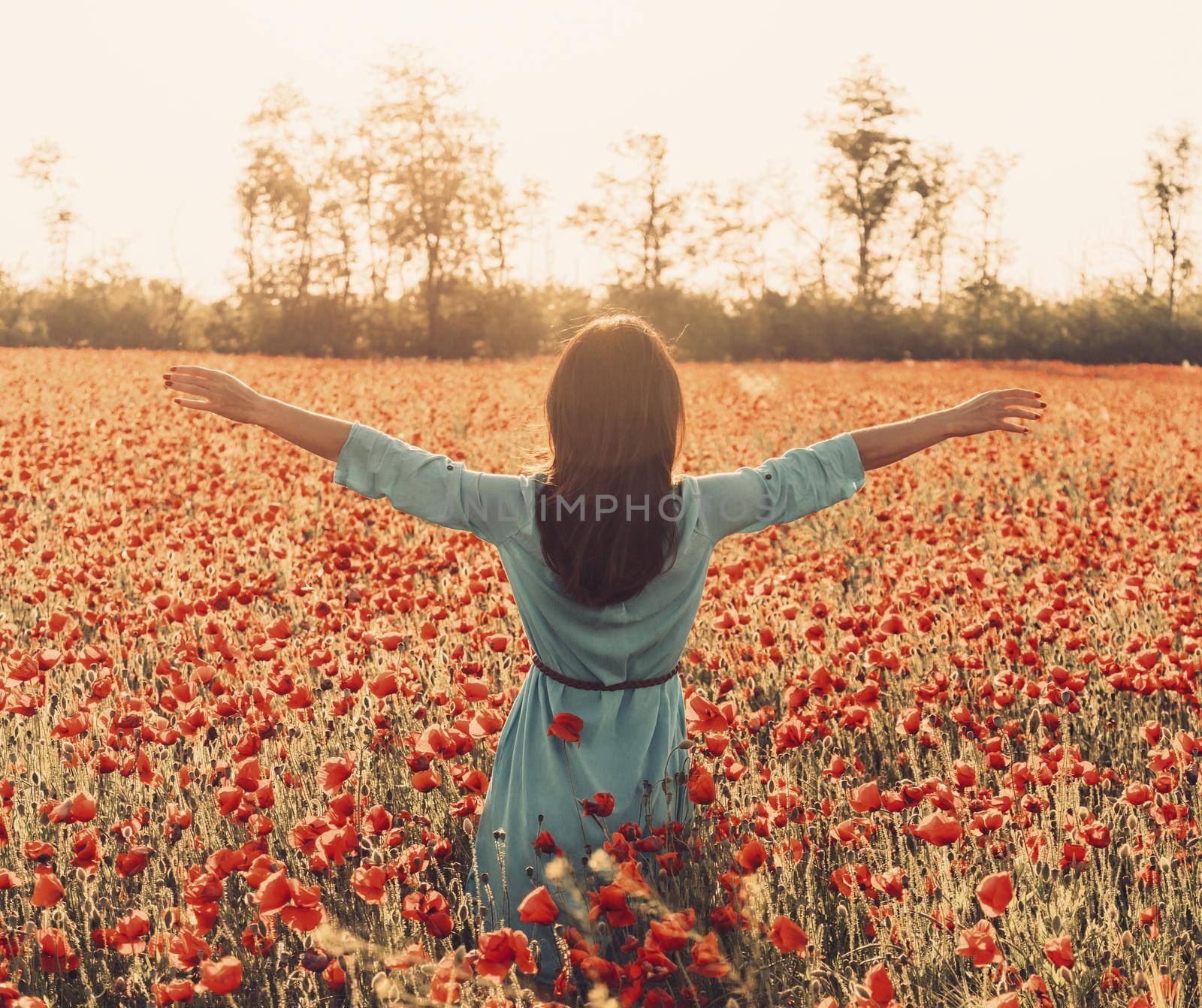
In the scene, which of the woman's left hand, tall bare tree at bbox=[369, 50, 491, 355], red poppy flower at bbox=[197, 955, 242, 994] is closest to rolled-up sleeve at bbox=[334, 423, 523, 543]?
red poppy flower at bbox=[197, 955, 242, 994]

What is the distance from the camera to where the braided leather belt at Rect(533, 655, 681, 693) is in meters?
2.65

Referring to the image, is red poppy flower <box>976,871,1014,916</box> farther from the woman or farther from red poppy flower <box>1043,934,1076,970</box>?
the woman

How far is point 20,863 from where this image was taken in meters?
2.81

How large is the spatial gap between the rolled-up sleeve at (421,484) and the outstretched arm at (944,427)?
1.01m

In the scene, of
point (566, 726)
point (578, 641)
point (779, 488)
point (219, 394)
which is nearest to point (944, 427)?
point (779, 488)

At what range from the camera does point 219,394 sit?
251 centimetres

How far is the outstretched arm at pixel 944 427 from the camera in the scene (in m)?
2.75

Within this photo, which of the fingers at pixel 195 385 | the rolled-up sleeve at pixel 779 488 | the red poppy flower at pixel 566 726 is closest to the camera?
the red poppy flower at pixel 566 726

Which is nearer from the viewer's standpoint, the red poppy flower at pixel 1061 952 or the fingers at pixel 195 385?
the red poppy flower at pixel 1061 952

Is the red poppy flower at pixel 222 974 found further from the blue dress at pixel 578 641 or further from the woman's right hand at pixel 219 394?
the woman's right hand at pixel 219 394

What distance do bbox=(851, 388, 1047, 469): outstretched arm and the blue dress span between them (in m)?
0.07

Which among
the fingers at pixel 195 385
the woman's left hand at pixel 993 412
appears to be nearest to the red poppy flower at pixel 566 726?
the fingers at pixel 195 385

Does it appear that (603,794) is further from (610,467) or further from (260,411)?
(260,411)

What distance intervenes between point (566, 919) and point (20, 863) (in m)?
1.56
